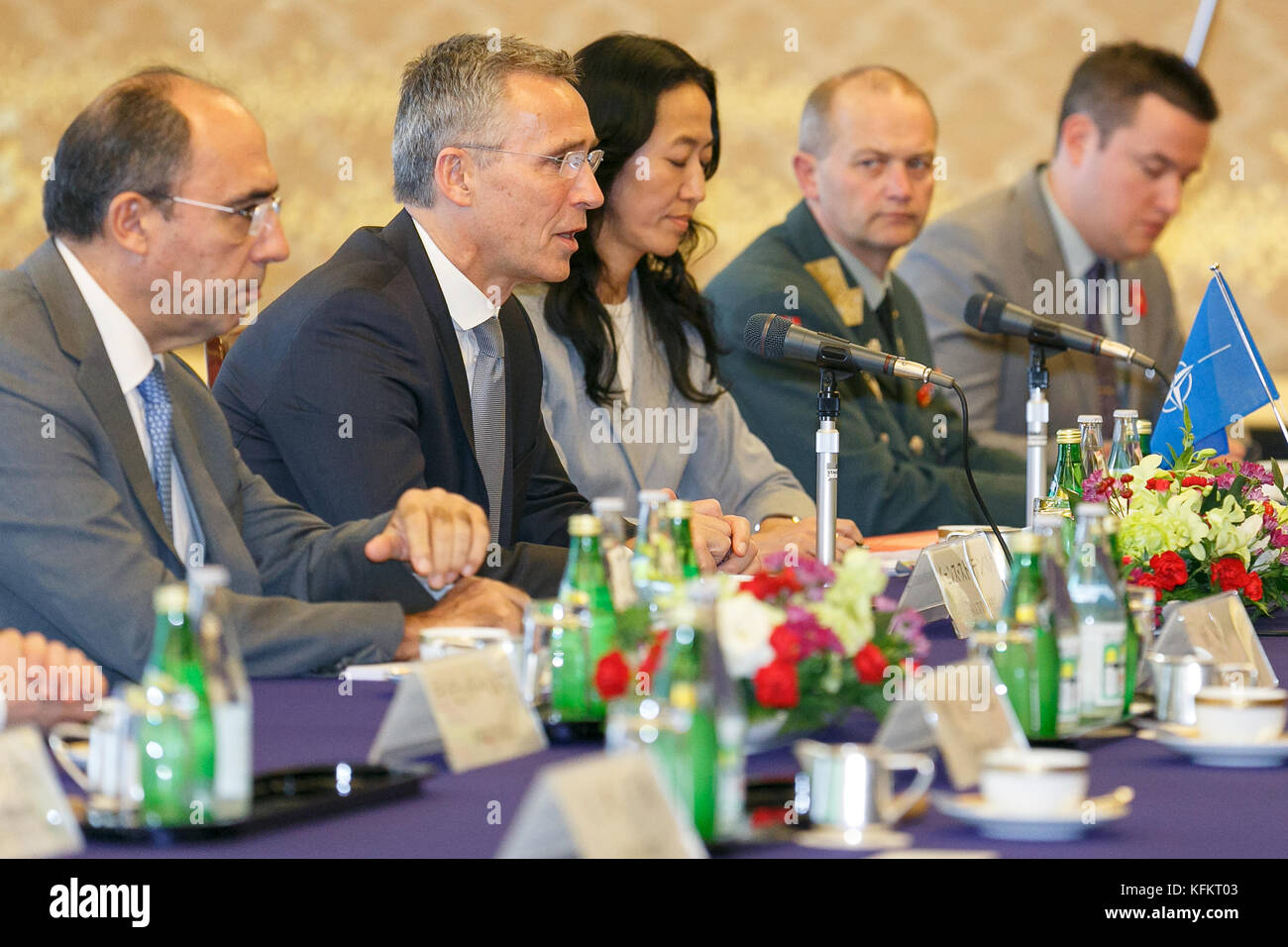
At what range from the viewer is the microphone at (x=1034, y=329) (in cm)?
295

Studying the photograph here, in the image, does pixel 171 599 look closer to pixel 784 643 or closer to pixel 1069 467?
pixel 784 643

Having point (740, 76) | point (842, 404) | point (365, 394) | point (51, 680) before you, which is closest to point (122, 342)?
point (365, 394)

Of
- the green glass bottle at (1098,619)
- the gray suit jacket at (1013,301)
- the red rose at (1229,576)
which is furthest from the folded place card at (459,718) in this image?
the gray suit jacket at (1013,301)

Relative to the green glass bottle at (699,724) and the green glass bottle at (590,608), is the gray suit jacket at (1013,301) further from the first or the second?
the green glass bottle at (699,724)

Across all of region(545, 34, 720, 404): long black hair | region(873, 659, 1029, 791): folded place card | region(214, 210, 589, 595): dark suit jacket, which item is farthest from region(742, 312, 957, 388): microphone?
region(873, 659, 1029, 791): folded place card

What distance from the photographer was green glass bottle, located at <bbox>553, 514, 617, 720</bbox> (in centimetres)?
150

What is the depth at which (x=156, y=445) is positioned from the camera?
2076mm

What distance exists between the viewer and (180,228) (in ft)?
6.76

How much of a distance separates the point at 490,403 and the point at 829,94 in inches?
77.6

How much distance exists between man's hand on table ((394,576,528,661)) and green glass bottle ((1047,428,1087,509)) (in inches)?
42.3
